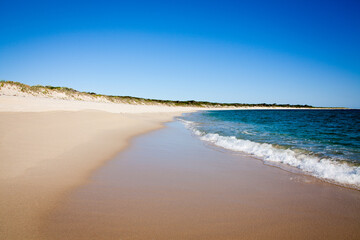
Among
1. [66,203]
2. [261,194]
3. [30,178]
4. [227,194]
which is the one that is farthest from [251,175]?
[30,178]

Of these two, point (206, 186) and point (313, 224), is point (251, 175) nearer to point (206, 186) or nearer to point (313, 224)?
point (206, 186)

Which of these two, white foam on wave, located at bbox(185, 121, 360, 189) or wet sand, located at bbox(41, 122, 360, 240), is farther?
white foam on wave, located at bbox(185, 121, 360, 189)

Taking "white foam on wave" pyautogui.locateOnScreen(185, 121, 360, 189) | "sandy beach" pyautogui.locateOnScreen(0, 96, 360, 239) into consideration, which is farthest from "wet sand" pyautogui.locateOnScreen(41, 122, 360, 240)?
"white foam on wave" pyautogui.locateOnScreen(185, 121, 360, 189)

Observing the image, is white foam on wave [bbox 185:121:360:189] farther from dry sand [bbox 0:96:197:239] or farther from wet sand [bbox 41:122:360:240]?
dry sand [bbox 0:96:197:239]

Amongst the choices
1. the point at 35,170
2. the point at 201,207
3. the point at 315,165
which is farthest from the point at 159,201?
the point at 315,165

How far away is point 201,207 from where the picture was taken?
284 cm

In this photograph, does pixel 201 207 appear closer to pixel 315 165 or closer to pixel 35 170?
pixel 35 170

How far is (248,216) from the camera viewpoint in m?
2.64

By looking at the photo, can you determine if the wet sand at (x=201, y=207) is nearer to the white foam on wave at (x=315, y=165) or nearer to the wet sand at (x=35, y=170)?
the wet sand at (x=35, y=170)

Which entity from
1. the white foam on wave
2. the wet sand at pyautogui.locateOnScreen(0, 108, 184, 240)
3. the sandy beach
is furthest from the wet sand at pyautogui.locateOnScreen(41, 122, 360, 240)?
the white foam on wave

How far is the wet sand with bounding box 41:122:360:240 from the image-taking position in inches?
88.4

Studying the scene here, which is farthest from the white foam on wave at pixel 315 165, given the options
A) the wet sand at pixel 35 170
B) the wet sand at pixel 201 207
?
the wet sand at pixel 35 170

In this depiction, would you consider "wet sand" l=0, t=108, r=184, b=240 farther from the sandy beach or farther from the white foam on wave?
the white foam on wave

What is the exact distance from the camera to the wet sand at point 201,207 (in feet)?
7.36
